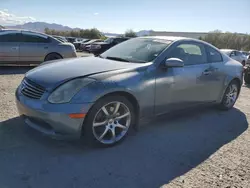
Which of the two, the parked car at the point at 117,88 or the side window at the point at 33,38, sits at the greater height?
the side window at the point at 33,38

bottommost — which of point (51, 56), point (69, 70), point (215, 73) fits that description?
point (51, 56)

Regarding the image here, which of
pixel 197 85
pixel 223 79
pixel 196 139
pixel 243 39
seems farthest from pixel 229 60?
pixel 243 39

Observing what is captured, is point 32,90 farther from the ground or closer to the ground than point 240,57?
farther from the ground

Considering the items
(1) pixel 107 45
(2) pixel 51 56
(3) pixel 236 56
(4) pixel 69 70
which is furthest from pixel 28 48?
(3) pixel 236 56

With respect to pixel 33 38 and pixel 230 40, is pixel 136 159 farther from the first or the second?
pixel 230 40

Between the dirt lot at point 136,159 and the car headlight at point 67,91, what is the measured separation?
0.71m

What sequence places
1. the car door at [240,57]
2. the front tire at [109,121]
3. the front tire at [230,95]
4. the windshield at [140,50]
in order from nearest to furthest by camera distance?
the front tire at [109,121]
the windshield at [140,50]
the front tire at [230,95]
the car door at [240,57]

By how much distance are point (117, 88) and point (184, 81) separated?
1400 millimetres

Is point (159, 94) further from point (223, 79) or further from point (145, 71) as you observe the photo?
point (223, 79)

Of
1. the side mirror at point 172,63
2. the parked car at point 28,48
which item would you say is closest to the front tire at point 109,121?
the side mirror at point 172,63

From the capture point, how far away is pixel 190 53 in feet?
15.1

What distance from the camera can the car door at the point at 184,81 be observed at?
13.0 feet

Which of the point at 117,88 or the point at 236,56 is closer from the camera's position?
the point at 117,88

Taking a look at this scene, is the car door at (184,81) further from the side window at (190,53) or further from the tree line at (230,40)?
the tree line at (230,40)
